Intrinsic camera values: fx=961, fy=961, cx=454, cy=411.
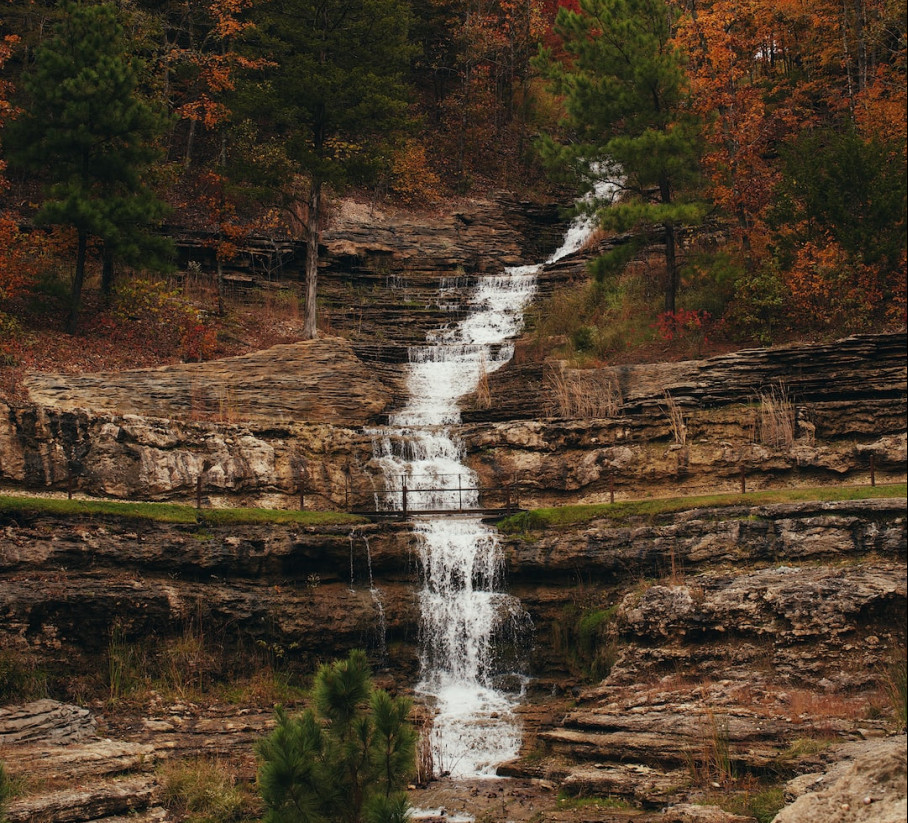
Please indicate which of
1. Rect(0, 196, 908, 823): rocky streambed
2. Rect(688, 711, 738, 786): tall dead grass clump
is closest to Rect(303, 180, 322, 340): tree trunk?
Rect(0, 196, 908, 823): rocky streambed

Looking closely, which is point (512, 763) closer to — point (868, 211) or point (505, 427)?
point (505, 427)

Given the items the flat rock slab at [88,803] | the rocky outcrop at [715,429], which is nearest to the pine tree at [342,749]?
the flat rock slab at [88,803]

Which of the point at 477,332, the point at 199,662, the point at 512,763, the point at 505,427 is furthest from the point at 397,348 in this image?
the point at 512,763

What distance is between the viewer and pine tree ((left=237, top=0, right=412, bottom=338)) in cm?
3098

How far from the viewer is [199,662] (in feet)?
60.3

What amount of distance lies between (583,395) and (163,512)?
11.0 meters

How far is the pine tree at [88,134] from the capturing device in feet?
88.1

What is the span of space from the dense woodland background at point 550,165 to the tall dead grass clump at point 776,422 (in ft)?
10.9

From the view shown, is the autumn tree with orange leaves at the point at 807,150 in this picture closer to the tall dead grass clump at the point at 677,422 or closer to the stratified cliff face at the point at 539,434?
the stratified cliff face at the point at 539,434

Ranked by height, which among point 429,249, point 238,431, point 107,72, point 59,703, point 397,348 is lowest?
point 59,703

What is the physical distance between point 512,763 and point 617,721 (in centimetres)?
204

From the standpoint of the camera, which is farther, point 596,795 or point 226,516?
point 226,516

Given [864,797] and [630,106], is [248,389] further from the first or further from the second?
[864,797]

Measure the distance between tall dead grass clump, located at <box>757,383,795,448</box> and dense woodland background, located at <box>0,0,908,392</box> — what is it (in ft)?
10.9
